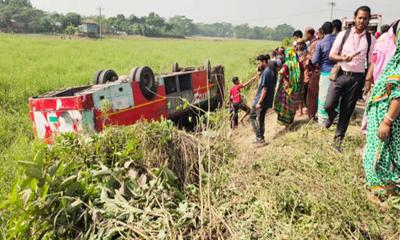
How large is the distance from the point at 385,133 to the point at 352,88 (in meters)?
1.29

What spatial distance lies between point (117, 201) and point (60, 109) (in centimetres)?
306

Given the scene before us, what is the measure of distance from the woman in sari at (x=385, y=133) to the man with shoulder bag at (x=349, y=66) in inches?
38.6

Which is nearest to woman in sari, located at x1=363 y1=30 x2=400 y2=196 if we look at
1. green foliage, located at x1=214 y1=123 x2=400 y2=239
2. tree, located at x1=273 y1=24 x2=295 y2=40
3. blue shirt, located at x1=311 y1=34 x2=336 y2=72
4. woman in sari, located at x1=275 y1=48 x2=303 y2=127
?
green foliage, located at x1=214 y1=123 x2=400 y2=239

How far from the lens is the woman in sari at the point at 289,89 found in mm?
4664

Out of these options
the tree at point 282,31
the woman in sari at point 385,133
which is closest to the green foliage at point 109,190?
the woman in sari at point 385,133

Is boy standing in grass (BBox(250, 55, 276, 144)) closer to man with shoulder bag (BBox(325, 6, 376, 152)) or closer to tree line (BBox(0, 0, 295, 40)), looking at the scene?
man with shoulder bag (BBox(325, 6, 376, 152))

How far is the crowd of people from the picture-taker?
7.45 feet

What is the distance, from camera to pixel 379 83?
7.57 ft

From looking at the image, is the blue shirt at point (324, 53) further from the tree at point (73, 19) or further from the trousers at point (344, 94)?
the tree at point (73, 19)

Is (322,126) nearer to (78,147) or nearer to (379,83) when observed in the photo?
(379,83)

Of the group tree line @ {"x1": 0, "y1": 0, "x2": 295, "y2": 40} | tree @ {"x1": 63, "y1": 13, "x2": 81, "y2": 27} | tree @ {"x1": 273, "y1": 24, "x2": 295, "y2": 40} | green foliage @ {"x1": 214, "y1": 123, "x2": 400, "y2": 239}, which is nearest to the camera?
green foliage @ {"x1": 214, "y1": 123, "x2": 400, "y2": 239}

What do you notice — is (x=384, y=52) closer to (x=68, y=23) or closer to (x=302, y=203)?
(x=302, y=203)

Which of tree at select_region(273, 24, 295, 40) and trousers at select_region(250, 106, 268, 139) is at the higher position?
tree at select_region(273, 24, 295, 40)

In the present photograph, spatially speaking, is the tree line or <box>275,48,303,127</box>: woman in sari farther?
the tree line
